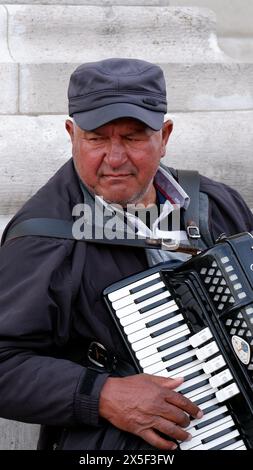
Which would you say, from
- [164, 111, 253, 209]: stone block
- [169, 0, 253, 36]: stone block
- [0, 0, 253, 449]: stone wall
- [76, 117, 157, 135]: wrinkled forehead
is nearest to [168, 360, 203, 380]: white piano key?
[76, 117, 157, 135]: wrinkled forehead

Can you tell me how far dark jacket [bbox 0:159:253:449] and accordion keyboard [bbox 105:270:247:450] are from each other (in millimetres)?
89

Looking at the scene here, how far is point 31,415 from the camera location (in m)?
3.05

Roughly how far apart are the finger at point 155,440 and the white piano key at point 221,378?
8.5 inches

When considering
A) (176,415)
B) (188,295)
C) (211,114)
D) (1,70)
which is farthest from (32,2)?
(176,415)

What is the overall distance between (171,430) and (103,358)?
309mm

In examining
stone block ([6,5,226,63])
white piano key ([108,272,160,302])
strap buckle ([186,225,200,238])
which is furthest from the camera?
stone block ([6,5,226,63])

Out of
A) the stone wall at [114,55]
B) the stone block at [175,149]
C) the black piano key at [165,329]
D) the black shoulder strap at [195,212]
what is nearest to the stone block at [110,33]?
the stone wall at [114,55]

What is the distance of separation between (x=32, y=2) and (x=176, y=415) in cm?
233

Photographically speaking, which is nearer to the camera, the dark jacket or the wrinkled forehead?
the dark jacket

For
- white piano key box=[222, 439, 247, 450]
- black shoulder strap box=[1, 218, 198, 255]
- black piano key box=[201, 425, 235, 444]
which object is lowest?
white piano key box=[222, 439, 247, 450]

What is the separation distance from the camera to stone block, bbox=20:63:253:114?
14.5ft

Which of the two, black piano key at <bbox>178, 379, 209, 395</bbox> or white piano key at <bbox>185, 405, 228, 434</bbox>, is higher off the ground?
black piano key at <bbox>178, 379, 209, 395</bbox>

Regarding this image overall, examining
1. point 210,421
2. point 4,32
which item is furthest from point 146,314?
point 4,32

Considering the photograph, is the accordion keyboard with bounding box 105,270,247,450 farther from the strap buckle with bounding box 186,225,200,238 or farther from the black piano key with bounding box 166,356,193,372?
the strap buckle with bounding box 186,225,200,238
